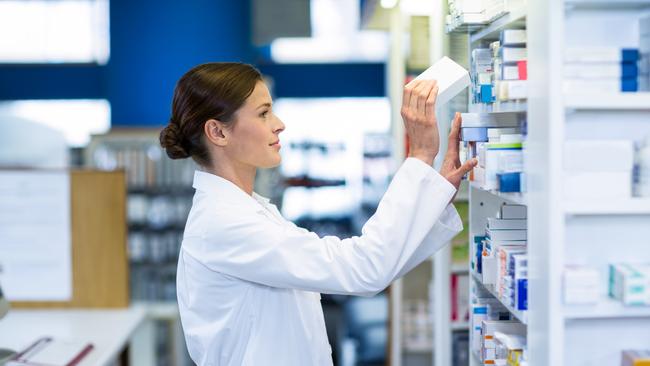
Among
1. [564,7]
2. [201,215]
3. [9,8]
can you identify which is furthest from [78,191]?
[9,8]

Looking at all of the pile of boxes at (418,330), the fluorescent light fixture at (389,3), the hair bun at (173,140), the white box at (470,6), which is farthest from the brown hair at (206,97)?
the pile of boxes at (418,330)

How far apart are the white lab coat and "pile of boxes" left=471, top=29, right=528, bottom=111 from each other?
24cm

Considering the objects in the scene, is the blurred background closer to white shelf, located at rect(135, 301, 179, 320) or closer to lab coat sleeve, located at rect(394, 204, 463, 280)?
white shelf, located at rect(135, 301, 179, 320)

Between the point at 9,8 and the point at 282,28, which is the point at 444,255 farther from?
the point at 9,8

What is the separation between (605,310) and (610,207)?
213mm

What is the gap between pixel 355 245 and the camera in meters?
2.00

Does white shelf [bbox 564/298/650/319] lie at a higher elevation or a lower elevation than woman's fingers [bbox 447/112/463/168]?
lower

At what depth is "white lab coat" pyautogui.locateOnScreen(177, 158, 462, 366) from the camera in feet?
6.53

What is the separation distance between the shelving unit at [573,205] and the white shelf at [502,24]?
48 millimetres

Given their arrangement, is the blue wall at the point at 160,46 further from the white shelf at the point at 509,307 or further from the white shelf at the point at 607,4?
the white shelf at the point at 607,4

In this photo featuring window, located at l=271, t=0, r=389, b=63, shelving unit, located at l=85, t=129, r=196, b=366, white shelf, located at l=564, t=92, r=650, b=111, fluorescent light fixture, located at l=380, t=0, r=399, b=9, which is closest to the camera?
white shelf, located at l=564, t=92, r=650, b=111

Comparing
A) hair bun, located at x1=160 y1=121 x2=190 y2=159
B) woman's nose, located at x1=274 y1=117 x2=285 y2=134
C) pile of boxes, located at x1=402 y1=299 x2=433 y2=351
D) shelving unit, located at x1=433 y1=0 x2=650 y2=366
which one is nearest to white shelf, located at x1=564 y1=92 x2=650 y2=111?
shelving unit, located at x1=433 y1=0 x2=650 y2=366

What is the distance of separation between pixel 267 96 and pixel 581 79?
916 millimetres

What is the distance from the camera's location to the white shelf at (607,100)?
5.38 feet
